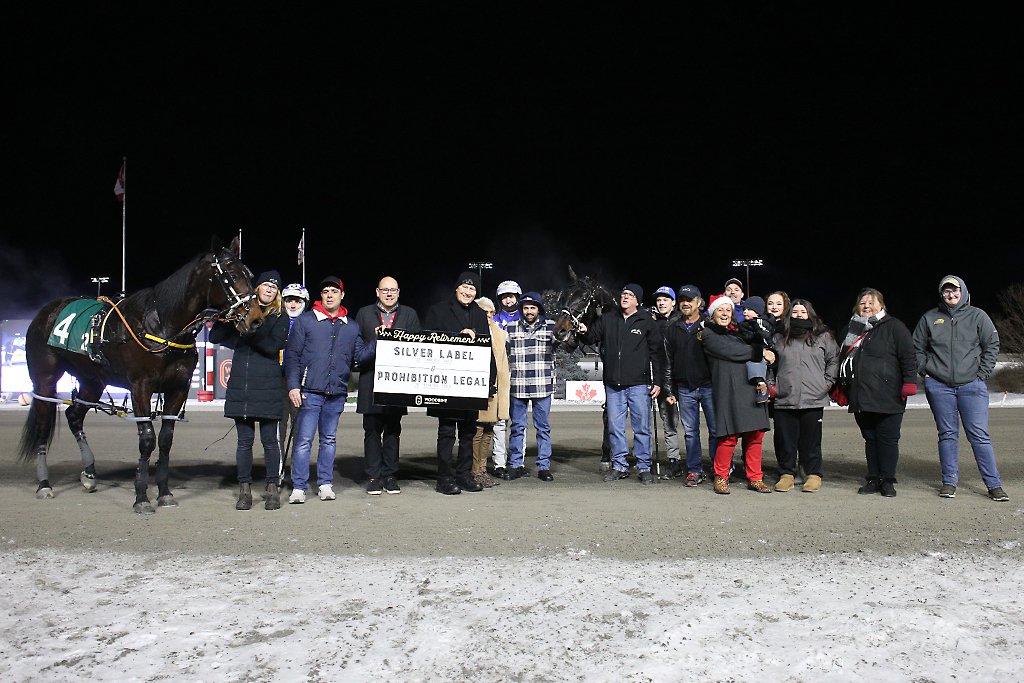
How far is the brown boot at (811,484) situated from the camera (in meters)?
7.62

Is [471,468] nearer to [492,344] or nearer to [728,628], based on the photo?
[492,344]

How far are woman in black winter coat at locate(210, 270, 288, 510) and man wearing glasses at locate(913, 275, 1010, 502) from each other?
6365mm

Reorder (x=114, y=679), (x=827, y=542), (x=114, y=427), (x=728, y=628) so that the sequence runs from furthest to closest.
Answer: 1. (x=114, y=427)
2. (x=827, y=542)
3. (x=728, y=628)
4. (x=114, y=679)

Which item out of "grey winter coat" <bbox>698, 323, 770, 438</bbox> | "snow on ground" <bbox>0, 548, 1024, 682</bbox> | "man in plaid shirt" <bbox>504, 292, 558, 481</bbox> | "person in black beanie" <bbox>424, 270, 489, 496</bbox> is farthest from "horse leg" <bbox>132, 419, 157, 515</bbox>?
"grey winter coat" <bbox>698, 323, 770, 438</bbox>

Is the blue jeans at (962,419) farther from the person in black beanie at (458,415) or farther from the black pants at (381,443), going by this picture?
the black pants at (381,443)

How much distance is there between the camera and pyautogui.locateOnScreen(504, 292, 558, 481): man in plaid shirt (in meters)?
8.59

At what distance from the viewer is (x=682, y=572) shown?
4766mm

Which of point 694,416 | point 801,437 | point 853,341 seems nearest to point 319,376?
point 694,416

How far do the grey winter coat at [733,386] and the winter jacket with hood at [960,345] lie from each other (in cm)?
165

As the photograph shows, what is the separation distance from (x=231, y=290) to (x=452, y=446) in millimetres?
2683

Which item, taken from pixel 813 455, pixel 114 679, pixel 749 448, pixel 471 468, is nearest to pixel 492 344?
pixel 471 468

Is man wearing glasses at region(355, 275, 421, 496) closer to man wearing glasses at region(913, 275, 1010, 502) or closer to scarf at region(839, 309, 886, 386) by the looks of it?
scarf at region(839, 309, 886, 386)

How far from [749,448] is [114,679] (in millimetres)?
6260

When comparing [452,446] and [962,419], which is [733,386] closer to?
[962,419]
